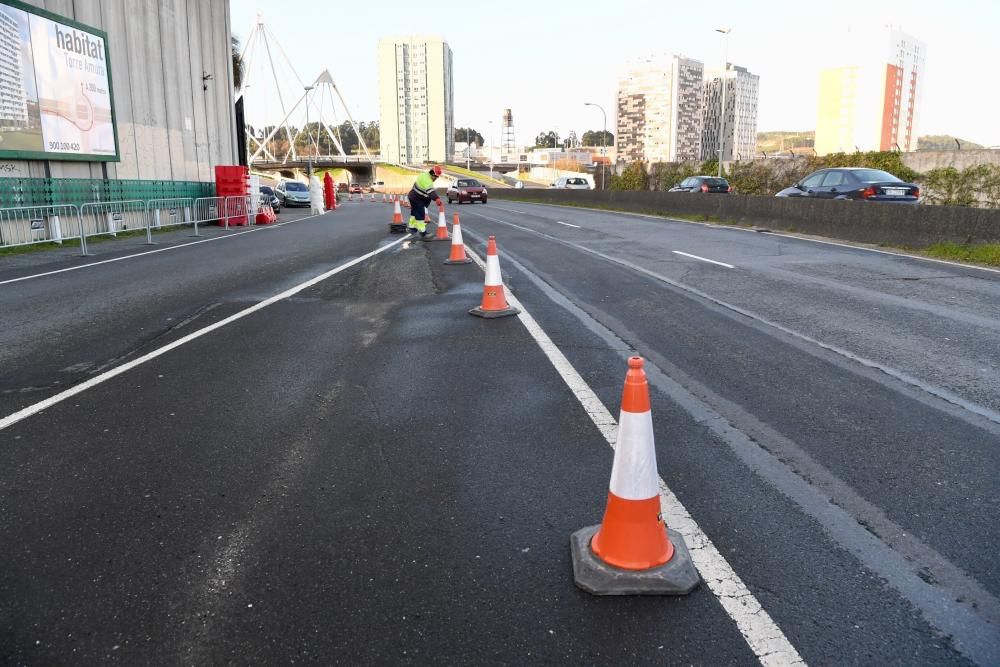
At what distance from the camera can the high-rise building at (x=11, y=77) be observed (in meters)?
17.3

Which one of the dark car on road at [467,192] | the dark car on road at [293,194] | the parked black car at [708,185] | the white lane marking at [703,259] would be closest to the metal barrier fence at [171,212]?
the white lane marking at [703,259]

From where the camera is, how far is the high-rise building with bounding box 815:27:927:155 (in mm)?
153875

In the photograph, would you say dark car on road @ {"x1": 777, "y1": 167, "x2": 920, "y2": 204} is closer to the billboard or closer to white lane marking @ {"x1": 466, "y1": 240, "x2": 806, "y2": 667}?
white lane marking @ {"x1": 466, "y1": 240, "x2": 806, "y2": 667}

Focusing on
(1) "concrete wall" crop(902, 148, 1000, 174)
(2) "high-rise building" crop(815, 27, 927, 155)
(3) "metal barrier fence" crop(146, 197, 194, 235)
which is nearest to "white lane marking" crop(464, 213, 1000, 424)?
(1) "concrete wall" crop(902, 148, 1000, 174)

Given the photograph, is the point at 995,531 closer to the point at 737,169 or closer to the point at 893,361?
the point at 893,361

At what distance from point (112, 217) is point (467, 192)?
2788 centimetres

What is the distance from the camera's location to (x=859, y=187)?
18.5m

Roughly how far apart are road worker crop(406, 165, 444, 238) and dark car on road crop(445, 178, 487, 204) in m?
29.4

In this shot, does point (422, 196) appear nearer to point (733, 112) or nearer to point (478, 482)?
point (478, 482)

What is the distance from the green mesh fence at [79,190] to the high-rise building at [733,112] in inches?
6694

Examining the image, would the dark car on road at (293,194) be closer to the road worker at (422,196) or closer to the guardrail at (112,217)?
the guardrail at (112,217)

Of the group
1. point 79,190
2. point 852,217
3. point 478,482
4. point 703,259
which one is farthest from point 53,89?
point 478,482

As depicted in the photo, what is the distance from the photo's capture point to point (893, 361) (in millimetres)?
6266

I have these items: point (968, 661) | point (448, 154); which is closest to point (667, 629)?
point (968, 661)
